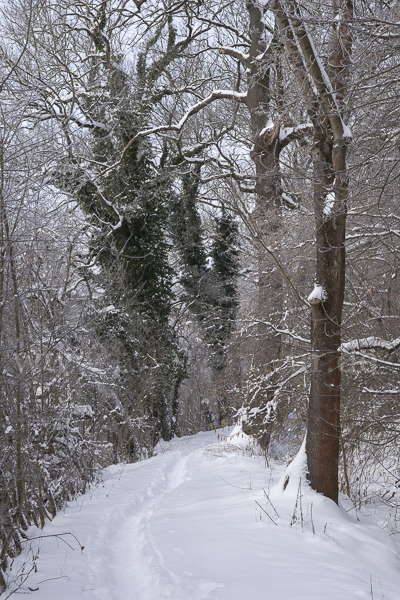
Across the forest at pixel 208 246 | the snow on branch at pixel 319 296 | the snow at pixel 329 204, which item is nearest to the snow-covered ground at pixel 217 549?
the forest at pixel 208 246

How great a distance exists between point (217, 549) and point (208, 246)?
1522 centimetres

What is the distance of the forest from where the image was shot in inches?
161

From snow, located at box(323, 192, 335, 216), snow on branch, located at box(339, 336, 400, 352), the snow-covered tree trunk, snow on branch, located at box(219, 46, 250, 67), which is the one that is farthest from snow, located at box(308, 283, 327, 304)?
snow on branch, located at box(219, 46, 250, 67)

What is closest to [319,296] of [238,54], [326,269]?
[326,269]

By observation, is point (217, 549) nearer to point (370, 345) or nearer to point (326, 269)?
point (370, 345)

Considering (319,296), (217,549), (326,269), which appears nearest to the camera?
(217,549)

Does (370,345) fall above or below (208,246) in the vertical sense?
below

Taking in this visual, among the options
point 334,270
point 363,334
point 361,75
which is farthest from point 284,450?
point 361,75

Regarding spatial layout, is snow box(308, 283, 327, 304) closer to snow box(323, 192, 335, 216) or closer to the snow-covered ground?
snow box(323, 192, 335, 216)

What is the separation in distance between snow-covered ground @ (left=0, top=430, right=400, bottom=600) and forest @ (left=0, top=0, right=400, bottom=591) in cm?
36

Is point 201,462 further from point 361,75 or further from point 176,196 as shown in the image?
point 176,196

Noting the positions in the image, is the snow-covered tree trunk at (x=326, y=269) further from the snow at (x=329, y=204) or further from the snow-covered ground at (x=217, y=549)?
the snow-covered ground at (x=217, y=549)

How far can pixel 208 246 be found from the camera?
61.9 feet

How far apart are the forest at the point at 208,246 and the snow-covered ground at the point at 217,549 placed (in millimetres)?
357
